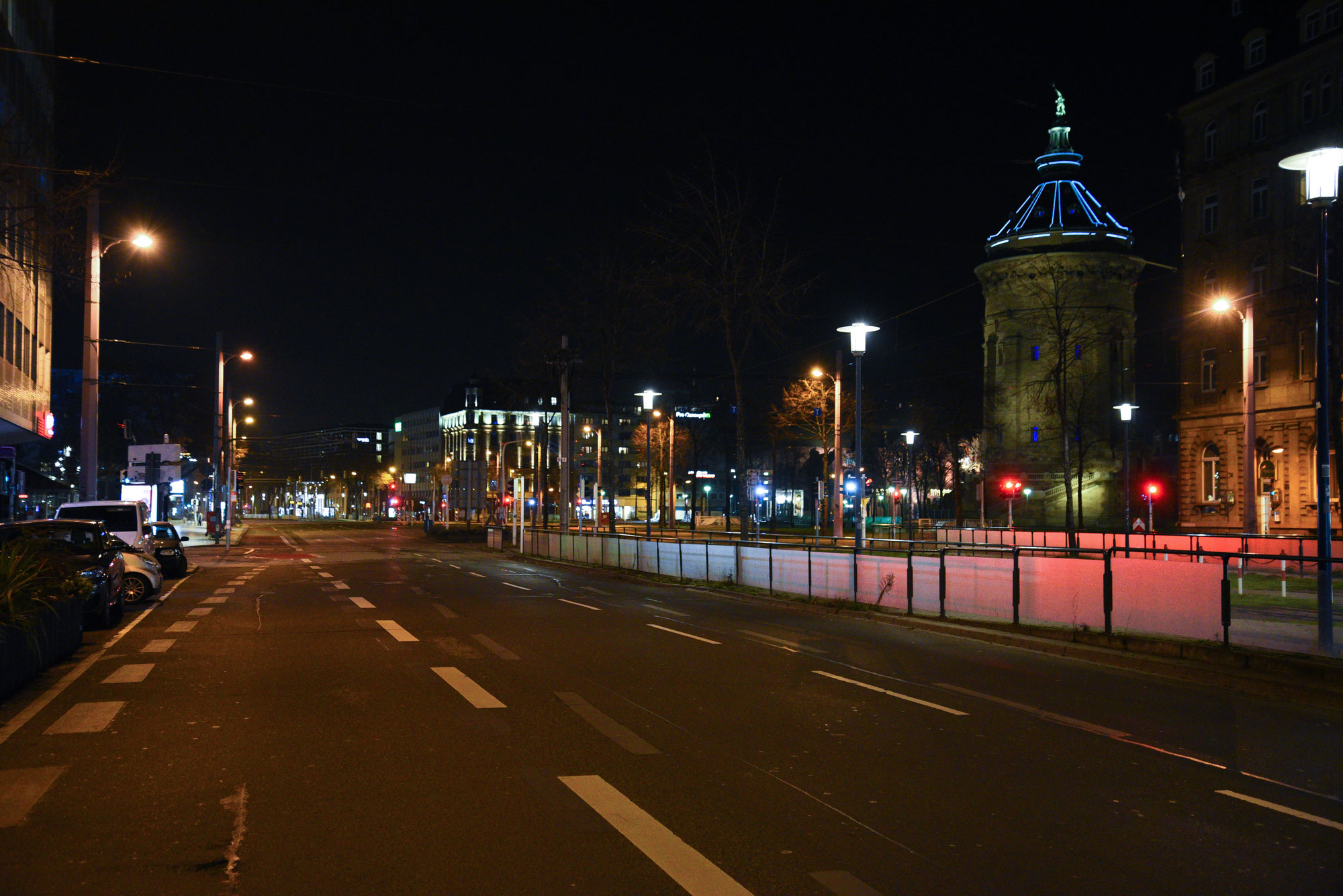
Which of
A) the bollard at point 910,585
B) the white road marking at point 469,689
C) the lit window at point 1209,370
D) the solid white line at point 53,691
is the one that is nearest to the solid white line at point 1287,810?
the white road marking at point 469,689

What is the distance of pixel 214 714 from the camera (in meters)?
10.3

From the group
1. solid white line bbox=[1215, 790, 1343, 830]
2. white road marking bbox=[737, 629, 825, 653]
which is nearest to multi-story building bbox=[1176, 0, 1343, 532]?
white road marking bbox=[737, 629, 825, 653]

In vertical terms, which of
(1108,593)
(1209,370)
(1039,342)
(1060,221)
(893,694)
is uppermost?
(1060,221)

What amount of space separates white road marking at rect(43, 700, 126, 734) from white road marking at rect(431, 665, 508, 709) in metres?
3.07

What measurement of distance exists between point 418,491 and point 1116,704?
616ft

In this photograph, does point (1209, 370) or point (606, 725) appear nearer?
point (606, 725)

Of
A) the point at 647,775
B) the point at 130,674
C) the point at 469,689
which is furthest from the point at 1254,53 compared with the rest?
the point at 647,775

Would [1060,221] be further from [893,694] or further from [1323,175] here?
[893,694]

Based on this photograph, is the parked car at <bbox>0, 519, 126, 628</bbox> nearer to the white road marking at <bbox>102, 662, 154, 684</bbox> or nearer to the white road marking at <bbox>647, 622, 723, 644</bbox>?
the white road marking at <bbox>102, 662, 154, 684</bbox>

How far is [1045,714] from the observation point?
10.9 metres

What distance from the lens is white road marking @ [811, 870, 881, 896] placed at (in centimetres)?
554

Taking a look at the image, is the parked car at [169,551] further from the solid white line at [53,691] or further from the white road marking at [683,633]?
the white road marking at [683,633]

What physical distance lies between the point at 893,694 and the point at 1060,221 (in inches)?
3039

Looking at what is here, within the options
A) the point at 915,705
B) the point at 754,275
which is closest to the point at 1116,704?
the point at 915,705
